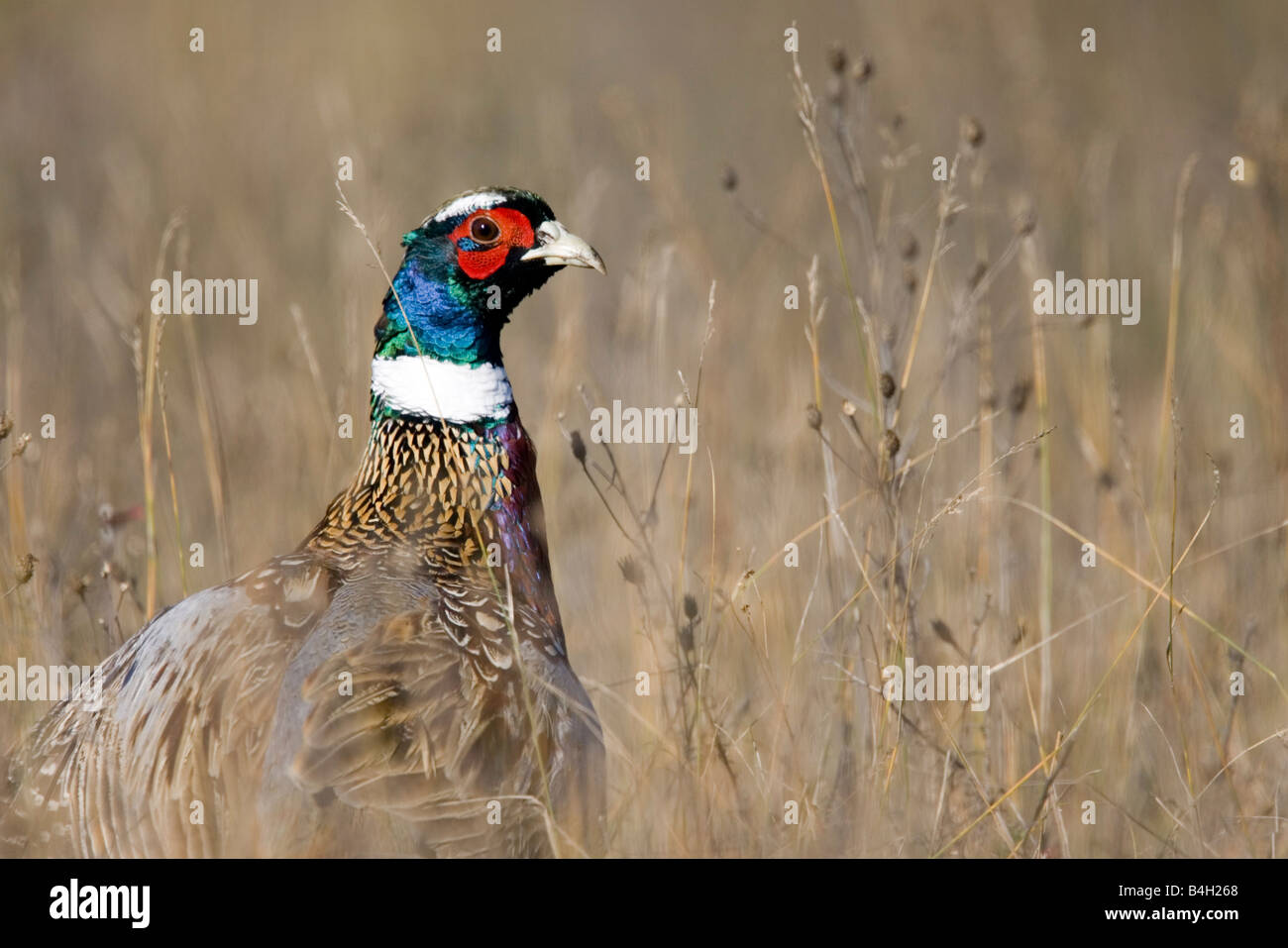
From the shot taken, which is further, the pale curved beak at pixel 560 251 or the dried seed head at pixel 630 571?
the pale curved beak at pixel 560 251

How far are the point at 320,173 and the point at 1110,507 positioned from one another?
5135 millimetres

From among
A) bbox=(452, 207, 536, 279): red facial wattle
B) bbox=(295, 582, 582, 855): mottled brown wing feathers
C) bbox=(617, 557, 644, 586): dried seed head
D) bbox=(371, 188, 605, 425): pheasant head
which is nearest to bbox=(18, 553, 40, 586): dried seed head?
bbox=(295, 582, 582, 855): mottled brown wing feathers

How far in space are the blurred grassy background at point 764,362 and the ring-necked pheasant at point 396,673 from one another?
0.32 m

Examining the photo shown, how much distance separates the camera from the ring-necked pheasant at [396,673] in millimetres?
2988

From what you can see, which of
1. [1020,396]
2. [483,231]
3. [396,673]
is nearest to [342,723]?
[396,673]

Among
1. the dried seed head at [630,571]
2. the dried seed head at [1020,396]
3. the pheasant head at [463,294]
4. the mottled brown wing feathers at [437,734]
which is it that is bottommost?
the mottled brown wing feathers at [437,734]

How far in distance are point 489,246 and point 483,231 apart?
0.04 meters

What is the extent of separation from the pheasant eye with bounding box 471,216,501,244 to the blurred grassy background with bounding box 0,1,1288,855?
0.70 metres

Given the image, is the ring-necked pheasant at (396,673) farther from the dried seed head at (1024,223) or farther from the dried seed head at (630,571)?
the dried seed head at (1024,223)

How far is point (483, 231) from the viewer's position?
3.83 m

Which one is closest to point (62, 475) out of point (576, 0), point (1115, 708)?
point (1115, 708)

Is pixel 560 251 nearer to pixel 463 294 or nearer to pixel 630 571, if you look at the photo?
pixel 463 294

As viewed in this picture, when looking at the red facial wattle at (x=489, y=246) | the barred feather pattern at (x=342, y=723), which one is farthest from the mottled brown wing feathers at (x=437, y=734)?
the red facial wattle at (x=489, y=246)

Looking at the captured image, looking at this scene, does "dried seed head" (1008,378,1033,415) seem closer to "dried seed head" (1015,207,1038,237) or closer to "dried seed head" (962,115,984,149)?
"dried seed head" (1015,207,1038,237)
